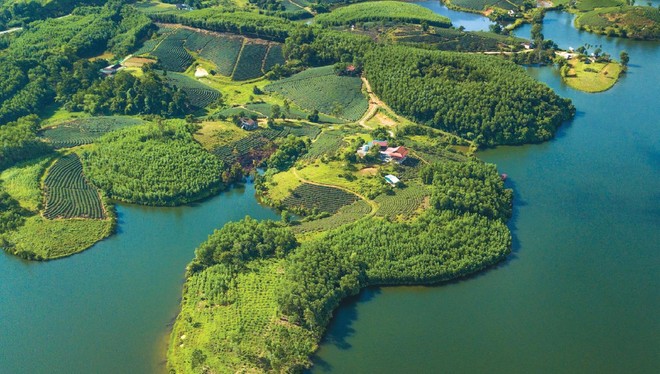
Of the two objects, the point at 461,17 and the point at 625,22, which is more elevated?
the point at 625,22

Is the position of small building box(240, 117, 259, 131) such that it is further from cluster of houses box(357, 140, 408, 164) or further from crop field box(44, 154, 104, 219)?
crop field box(44, 154, 104, 219)

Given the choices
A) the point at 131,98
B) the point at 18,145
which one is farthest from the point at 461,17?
the point at 18,145

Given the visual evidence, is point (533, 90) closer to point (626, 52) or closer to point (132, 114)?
point (626, 52)

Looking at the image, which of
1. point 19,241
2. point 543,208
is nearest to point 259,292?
point 19,241

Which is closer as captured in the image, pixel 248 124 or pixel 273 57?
pixel 248 124

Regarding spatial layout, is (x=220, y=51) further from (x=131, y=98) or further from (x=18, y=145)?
(x=18, y=145)

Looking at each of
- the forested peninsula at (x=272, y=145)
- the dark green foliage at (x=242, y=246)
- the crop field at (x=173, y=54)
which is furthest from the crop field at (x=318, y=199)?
the crop field at (x=173, y=54)
